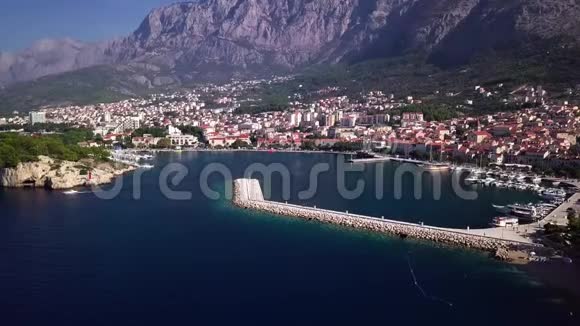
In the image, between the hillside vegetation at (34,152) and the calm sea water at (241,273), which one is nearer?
the calm sea water at (241,273)

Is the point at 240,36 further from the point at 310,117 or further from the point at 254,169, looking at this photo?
the point at 254,169

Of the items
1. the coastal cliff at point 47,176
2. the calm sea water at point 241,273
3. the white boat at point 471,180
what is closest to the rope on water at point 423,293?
the calm sea water at point 241,273

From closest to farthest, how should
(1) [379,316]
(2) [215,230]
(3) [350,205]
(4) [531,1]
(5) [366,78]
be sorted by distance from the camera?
(1) [379,316] < (2) [215,230] < (3) [350,205] < (4) [531,1] < (5) [366,78]

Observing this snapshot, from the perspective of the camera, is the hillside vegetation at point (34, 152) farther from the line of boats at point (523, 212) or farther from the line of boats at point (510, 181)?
the line of boats at point (523, 212)

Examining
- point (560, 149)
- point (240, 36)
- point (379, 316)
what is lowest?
point (379, 316)

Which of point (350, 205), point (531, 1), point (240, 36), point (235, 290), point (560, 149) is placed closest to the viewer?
point (235, 290)

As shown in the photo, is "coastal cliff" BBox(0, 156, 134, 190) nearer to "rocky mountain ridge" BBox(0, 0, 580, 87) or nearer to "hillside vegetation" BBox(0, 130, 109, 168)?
"hillside vegetation" BBox(0, 130, 109, 168)

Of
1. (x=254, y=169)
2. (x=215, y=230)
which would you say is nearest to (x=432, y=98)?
(x=254, y=169)
